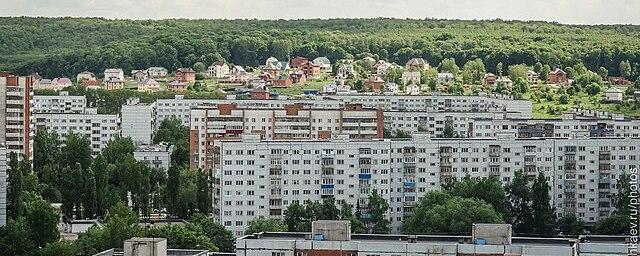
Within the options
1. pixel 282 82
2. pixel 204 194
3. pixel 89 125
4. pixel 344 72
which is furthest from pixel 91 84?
pixel 204 194

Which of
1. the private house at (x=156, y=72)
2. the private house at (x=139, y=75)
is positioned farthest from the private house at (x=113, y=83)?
the private house at (x=156, y=72)

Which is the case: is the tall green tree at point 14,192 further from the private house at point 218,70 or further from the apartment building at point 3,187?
the private house at point 218,70

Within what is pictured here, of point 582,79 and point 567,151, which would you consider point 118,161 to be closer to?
point 567,151

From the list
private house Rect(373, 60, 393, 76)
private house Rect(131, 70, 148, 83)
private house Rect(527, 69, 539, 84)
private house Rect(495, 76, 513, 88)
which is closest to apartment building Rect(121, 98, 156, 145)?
private house Rect(131, 70, 148, 83)

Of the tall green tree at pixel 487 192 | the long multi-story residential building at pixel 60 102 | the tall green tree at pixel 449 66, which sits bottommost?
the tall green tree at pixel 487 192

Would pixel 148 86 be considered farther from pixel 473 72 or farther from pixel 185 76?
pixel 473 72

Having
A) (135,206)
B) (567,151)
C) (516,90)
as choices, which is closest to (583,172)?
(567,151)
